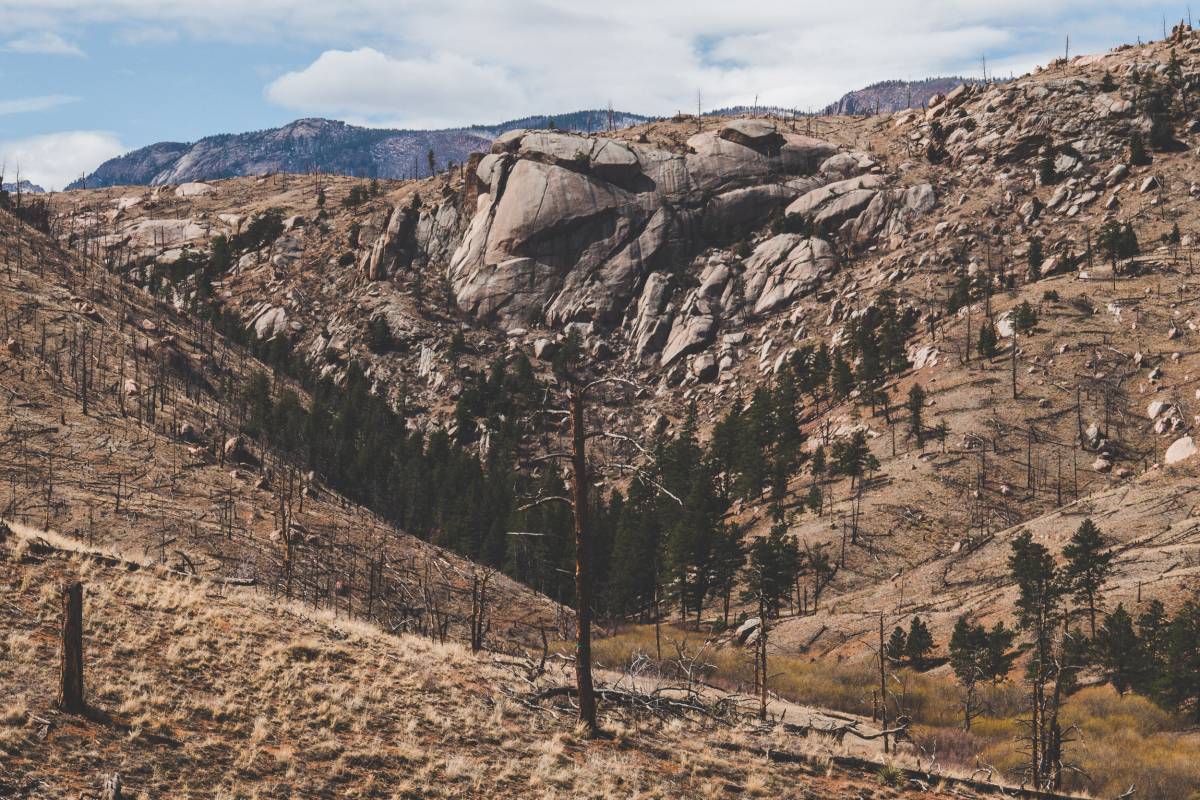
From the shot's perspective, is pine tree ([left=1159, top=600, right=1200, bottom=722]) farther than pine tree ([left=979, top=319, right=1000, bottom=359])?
No

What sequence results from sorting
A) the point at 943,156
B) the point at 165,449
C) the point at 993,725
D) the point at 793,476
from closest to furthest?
the point at 993,725 → the point at 165,449 → the point at 793,476 → the point at 943,156

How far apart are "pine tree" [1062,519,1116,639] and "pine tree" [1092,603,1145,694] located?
6.13m

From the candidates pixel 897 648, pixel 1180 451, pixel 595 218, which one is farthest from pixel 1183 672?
pixel 595 218

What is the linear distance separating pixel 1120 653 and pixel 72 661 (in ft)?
181

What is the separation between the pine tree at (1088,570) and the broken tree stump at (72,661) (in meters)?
61.9

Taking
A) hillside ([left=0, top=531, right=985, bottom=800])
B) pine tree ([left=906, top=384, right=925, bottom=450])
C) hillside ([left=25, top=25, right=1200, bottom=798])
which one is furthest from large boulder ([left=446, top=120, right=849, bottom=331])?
hillside ([left=0, top=531, right=985, bottom=800])

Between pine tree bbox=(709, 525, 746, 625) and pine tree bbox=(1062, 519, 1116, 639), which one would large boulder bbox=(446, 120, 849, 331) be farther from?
pine tree bbox=(1062, 519, 1116, 639)

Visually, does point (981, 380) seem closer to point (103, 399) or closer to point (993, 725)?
point (993, 725)

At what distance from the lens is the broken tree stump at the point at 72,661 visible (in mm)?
15516

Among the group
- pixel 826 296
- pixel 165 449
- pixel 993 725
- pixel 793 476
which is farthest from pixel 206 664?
pixel 826 296

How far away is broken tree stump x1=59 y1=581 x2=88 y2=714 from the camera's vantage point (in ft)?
50.9

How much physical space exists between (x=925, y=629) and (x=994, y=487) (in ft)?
130

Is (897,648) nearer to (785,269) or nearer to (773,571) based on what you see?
(773,571)

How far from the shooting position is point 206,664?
19.6 meters
